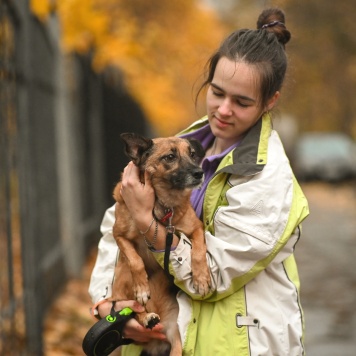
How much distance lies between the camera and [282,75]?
3.17 meters

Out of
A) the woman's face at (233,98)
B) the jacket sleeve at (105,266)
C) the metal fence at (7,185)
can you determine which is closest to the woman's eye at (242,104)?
the woman's face at (233,98)

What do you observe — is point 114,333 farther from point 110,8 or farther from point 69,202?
point 110,8

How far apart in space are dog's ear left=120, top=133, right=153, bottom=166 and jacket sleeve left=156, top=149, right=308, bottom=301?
500mm

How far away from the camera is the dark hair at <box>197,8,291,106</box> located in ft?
9.95

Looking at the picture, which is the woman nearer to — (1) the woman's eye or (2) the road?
(1) the woman's eye

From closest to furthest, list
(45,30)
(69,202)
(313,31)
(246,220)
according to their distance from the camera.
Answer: (246,220) < (45,30) < (69,202) < (313,31)

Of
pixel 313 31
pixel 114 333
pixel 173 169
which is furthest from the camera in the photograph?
pixel 313 31

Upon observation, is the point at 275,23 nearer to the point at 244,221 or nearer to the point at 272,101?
the point at 272,101

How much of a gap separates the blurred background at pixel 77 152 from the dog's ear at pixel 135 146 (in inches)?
19.2

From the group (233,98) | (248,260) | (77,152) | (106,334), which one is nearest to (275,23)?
(233,98)

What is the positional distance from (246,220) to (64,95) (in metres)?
6.64

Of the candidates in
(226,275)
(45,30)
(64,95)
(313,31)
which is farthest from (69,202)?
(313,31)

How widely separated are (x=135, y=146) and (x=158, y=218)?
0.36 m

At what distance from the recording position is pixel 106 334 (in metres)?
2.98
